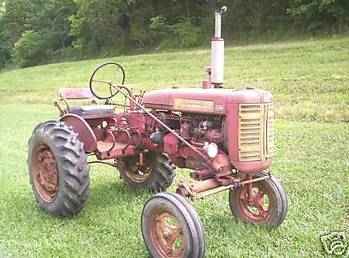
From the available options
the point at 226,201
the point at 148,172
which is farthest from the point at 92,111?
the point at 226,201

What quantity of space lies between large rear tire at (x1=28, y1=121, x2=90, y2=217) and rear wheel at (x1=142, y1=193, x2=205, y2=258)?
95cm

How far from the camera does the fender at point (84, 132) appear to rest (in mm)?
5039

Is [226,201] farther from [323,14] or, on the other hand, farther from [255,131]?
[323,14]

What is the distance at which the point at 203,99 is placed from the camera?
13.8 ft

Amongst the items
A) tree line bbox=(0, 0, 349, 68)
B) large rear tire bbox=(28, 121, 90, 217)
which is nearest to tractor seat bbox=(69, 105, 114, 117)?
large rear tire bbox=(28, 121, 90, 217)

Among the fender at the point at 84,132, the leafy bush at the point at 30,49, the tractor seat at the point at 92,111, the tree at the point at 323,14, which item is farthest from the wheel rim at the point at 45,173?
the leafy bush at the point at 30,49

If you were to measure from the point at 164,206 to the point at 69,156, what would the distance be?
4.05ft

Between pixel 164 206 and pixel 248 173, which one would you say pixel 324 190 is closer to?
pixel 248 173

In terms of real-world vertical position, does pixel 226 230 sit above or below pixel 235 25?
below

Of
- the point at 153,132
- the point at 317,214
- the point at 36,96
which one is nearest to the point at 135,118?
the point at 153,132

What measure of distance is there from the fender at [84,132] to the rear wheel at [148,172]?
2.48ft

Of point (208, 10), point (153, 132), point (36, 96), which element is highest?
point (208, 10)

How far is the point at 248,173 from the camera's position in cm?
417

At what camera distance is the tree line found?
75.6ft
